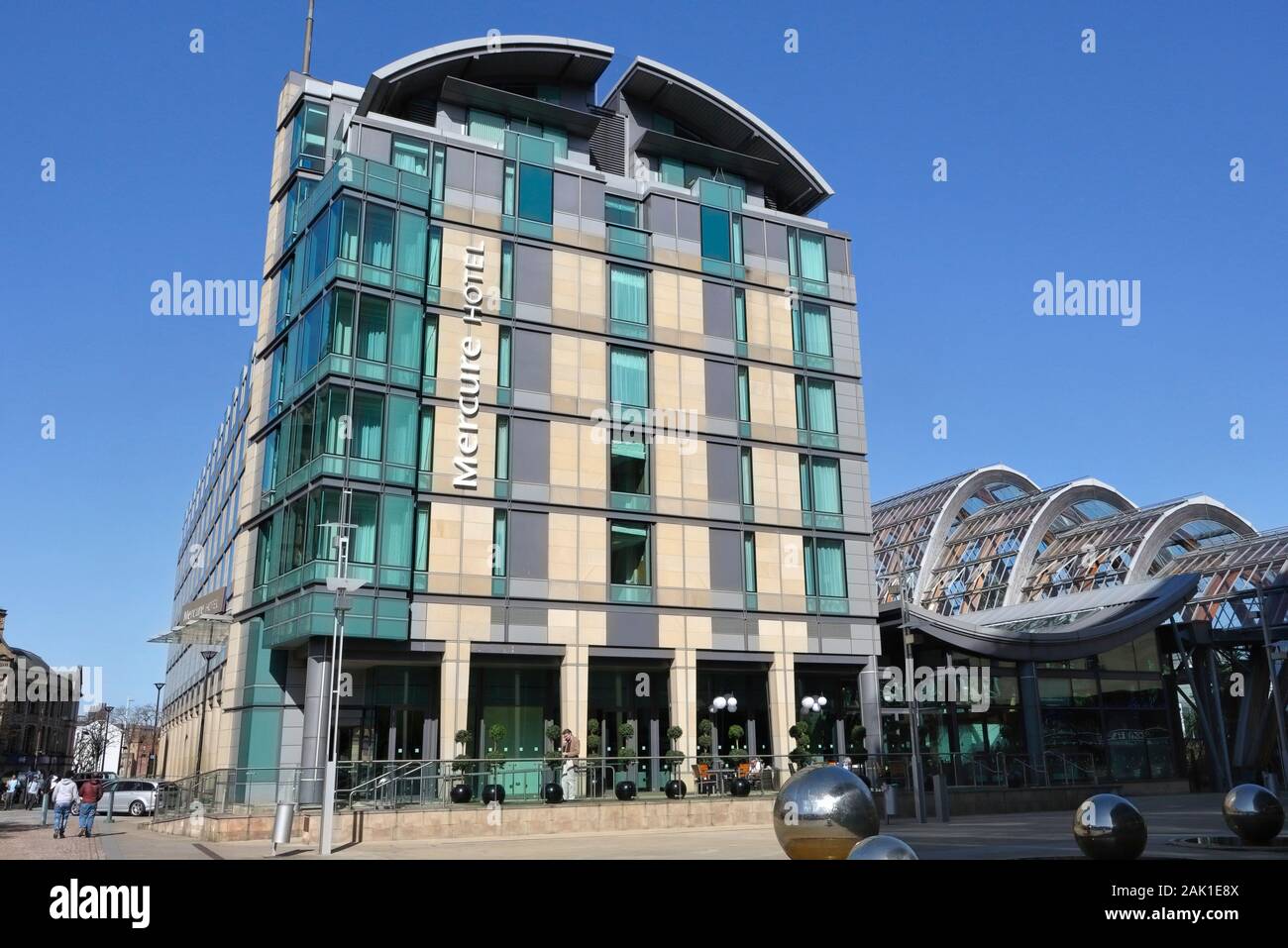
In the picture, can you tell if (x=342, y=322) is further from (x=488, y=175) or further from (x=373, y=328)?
(x=488, y=175)

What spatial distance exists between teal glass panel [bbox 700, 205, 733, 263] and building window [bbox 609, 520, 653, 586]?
1236cm

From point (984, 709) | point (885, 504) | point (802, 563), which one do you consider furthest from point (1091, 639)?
point (885, 504)

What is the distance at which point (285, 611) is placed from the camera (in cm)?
3494

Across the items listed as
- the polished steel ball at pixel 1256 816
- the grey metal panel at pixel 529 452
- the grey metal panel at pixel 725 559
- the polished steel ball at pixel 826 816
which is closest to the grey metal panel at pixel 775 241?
the grey metal panel at pixel 725 559

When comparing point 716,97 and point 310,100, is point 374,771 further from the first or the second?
point 716,97

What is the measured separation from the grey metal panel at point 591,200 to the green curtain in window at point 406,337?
30.0ft

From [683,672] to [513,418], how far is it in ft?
Result: 37.2

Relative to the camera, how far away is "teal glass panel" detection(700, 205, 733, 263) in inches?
1756

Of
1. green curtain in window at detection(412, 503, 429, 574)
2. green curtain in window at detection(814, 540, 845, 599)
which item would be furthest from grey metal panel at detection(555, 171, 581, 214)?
green curtain in window at detection(814, 540, 845, 599)

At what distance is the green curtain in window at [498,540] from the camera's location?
1467 inches

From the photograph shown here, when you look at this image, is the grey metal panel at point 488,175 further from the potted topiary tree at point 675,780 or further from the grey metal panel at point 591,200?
the potted topiary tree at point 675,780

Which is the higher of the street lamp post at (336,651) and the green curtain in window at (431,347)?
the green curtain in window at (431,347)

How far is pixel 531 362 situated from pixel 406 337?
16.9 feet

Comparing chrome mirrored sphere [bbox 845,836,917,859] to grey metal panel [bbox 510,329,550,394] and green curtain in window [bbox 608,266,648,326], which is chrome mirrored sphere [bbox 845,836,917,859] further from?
green curtain in window [bbox 608,266,648,326]
